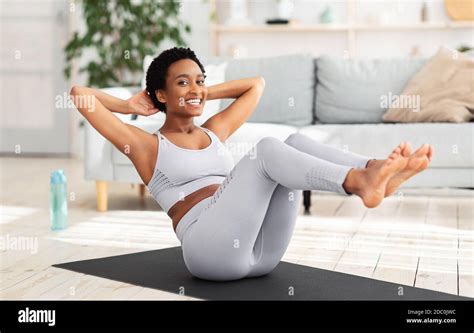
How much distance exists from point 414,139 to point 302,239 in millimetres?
911

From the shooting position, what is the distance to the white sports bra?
254cm

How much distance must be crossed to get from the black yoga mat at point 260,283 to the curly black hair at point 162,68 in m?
0.58

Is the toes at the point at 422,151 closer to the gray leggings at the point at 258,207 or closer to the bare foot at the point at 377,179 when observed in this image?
the bare foot at the point at 377,179

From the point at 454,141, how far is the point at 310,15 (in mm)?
3195

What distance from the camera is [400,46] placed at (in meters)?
6.79

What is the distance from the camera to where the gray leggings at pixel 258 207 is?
218cm

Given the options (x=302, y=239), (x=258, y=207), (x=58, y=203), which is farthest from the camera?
(x=58, y=203)

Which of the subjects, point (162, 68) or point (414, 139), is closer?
point (162, 68)

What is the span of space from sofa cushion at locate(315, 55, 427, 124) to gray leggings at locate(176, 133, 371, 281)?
7.03ft

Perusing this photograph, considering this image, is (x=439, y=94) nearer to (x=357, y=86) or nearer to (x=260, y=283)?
(x=357, y=86)

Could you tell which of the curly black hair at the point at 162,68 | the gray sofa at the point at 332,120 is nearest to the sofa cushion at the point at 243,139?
the gray sofa at the point at 332,120

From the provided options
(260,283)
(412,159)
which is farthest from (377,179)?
(260,283)

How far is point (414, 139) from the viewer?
4047mm
